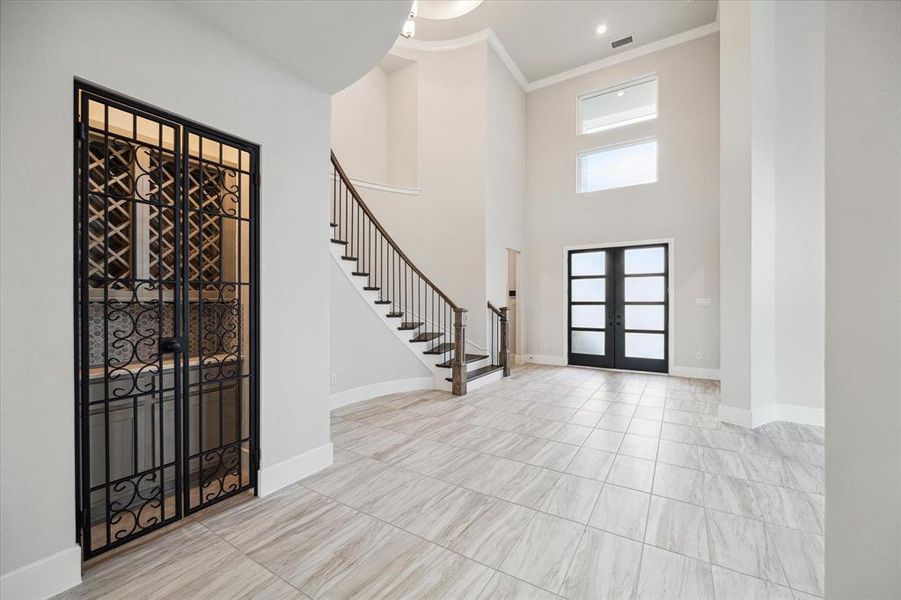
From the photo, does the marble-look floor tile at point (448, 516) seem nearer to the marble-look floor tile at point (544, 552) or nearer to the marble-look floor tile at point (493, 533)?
the marble-look floor tile at point (493, 533)

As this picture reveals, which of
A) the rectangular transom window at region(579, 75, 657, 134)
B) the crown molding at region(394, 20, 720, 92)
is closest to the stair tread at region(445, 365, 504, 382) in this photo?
the rectangular transom window at region(579, 75, 657, 134)

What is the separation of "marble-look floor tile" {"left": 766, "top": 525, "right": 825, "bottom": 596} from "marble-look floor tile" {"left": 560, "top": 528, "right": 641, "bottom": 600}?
659 mm

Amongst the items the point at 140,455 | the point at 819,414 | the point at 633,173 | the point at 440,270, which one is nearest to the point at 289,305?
the point at 140,455

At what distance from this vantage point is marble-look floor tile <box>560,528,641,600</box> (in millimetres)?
1617

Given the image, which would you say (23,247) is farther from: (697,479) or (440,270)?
(440,270)

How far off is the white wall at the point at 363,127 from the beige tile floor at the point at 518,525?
194 inches

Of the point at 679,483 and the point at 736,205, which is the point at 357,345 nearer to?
the point at 679,483

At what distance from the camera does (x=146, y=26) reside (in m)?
1.90

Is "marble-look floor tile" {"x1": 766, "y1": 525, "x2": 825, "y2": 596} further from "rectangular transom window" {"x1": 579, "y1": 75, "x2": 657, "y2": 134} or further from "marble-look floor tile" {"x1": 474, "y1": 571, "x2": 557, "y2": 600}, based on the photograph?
"rectangular transom window" {"x1": 579, "y1": 75, "x2": 657, "y2": 134}

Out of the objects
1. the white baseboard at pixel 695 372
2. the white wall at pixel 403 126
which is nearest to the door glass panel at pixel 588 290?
the white baseboard at pixel 695 372

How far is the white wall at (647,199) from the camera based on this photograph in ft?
19.8

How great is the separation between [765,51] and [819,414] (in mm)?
3935

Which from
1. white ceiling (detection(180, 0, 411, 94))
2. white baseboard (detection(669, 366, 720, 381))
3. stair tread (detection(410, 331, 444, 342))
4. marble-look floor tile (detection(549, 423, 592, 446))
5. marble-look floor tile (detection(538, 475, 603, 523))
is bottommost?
marble-look floor tile (detection(549, 423, 592, 446))

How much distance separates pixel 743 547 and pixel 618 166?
Answer: 21.4 ft
